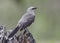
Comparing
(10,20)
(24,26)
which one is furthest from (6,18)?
(24,26)

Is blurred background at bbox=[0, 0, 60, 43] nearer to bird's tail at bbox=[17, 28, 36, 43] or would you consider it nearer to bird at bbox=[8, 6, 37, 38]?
bird at bbox=[8, 6, 37, 38]

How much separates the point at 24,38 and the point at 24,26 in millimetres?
237

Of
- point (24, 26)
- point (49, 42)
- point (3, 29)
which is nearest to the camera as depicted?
point (3, 29)

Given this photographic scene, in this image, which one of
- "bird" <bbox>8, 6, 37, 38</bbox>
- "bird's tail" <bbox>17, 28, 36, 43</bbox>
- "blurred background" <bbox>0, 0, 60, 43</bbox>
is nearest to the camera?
"bird's tail" <bbox>17, 28, 36, 43</bbox>

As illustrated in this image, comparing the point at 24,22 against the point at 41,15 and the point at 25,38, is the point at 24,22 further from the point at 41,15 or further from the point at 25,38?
the point at 41,15

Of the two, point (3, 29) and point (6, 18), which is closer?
point (3, 29)

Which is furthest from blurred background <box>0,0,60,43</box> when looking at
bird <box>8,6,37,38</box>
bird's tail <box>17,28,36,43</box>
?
bird's tail <box>17,28,36,43</box>

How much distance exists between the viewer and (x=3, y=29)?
315cm

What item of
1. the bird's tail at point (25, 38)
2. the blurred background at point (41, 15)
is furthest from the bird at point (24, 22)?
the blurred background at point (41, 15)

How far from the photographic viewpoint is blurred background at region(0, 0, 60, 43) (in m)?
5.58

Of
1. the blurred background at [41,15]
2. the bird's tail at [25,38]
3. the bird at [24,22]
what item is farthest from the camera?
the blurred background at [41,15]

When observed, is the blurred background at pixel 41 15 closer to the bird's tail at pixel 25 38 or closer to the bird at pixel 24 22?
the bird at pixel 24 22

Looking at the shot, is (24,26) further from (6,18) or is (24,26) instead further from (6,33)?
(6,18)

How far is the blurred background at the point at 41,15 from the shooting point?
558 centimetres
